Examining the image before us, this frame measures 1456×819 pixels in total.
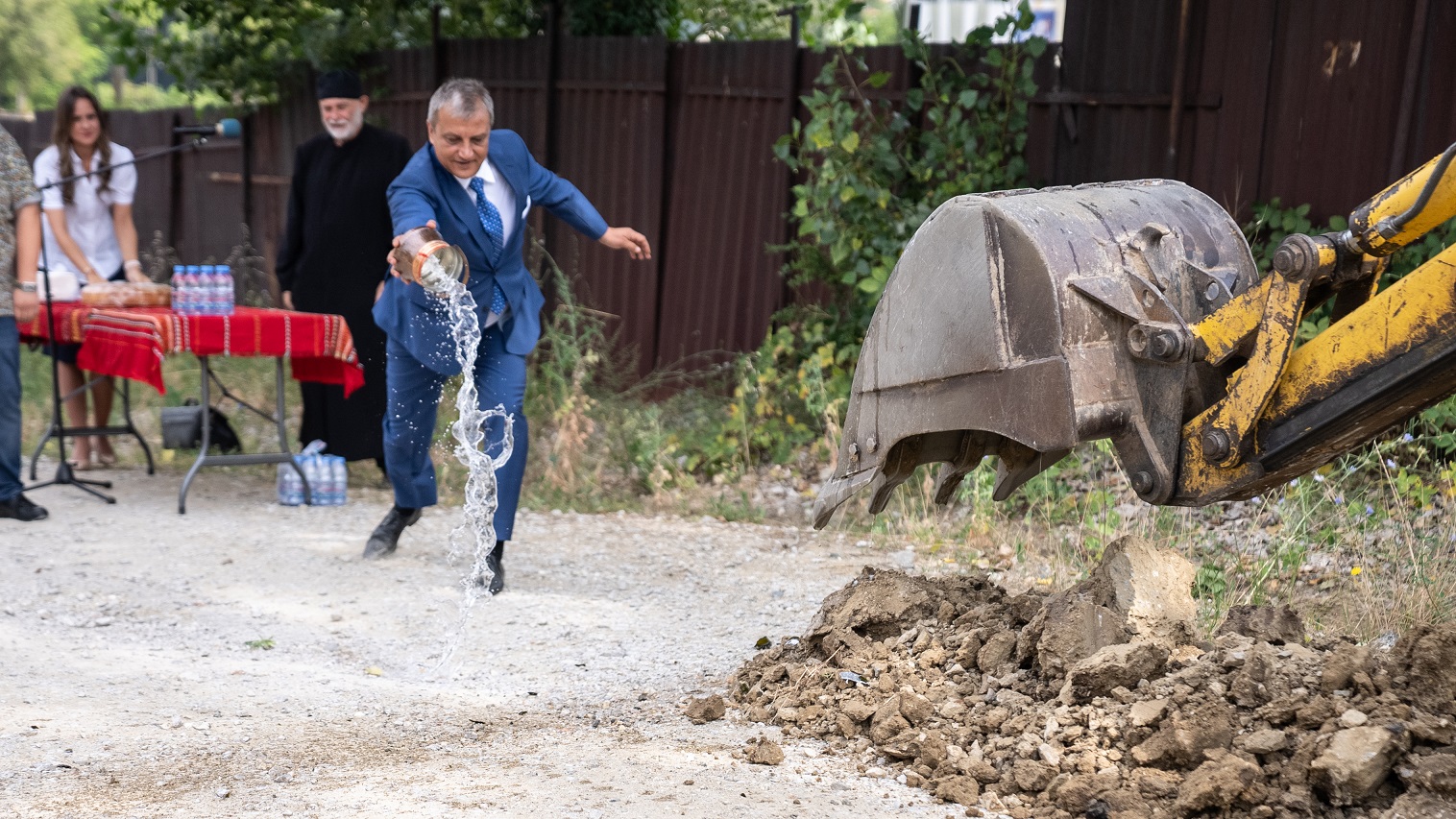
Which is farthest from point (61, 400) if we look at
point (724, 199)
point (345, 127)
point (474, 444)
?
point (724, 199)

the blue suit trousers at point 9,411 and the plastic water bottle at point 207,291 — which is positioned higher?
the plastic water bottle at point 207,291

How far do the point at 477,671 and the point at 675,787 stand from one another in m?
1.35

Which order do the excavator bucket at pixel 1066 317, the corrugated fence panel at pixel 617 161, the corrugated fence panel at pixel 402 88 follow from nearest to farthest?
the excavator bucket at pixel 1066 317 < the corrugated fence panel at pixel 617 161 < the corrugated fence panel at pixel 402 88

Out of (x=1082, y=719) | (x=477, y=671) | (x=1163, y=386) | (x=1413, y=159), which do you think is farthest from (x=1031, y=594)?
(x=1413, y=159)

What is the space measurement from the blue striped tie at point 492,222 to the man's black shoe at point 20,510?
282cm

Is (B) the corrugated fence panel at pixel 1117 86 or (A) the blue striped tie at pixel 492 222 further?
(B) the corrugated fence panel at pixel 1117 86

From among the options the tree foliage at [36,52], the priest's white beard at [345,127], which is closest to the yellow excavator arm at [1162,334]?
the priest's white beard at [345,127]

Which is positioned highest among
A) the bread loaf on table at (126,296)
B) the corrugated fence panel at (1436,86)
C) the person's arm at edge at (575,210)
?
the corrugated fence panel at (1436,86)

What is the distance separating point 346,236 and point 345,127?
0.55m

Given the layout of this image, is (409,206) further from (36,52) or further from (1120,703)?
(36,52)

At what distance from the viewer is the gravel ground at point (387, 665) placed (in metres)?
3.28

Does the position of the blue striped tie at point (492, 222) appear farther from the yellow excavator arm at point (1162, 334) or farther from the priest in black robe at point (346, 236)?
the priest in black robe at point (346, 236)

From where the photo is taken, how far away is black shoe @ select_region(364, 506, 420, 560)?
587 cm

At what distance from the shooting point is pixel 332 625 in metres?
4.97
